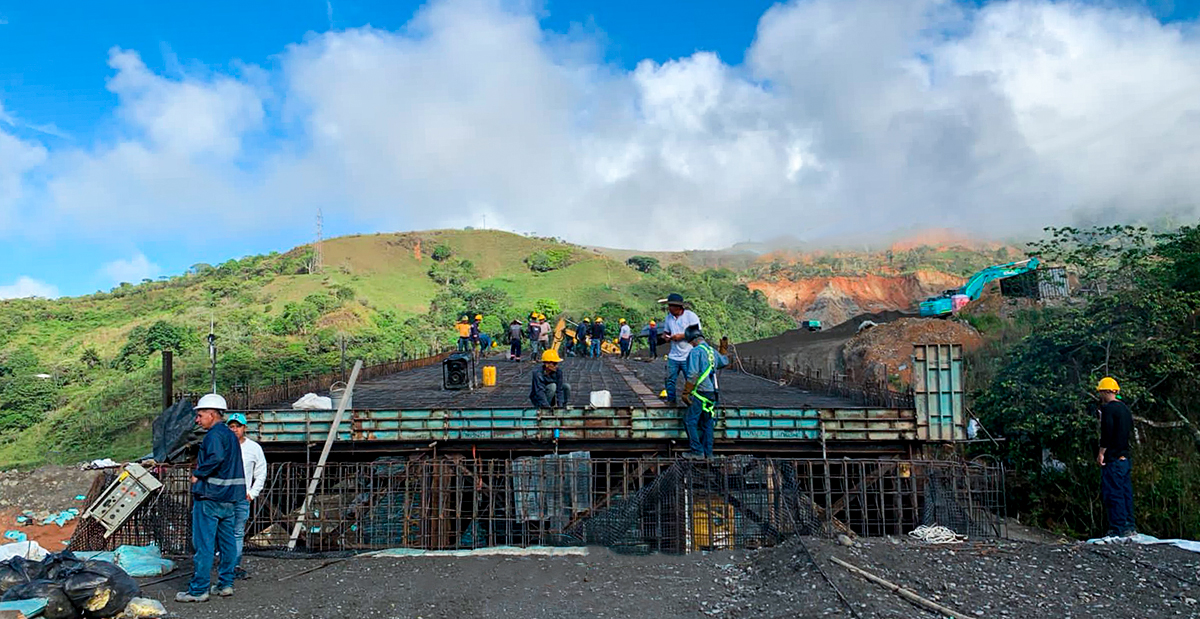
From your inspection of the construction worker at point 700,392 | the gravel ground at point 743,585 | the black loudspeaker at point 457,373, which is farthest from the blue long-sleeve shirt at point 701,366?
the black loudspeaker at point 457,373

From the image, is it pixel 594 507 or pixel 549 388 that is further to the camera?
pixel 549 388

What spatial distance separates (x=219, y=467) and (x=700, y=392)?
471 cm

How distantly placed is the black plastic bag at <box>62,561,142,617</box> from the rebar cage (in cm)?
213

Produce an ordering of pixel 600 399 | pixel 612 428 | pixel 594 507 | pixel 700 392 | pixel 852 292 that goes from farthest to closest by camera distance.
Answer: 1. pixel 852 292
2. pixel 600 399
3. pixel 612 428
4. pixel 700 392
5. pixel 594 507

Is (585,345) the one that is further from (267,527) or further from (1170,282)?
(267,527)

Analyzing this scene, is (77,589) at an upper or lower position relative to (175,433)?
lower

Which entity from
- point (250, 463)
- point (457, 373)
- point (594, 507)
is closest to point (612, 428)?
point (594, 507)

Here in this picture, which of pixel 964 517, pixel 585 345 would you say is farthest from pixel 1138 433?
pixel 585 345

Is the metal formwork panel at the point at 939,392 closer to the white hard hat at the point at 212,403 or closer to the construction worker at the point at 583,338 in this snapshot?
the white hard hat at the point at 212,403

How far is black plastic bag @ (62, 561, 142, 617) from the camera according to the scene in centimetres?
488

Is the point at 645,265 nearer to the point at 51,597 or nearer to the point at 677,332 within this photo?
the point at 677,332

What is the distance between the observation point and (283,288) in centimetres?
5388

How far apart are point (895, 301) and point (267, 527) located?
73.2 metres

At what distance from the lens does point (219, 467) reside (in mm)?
5590
